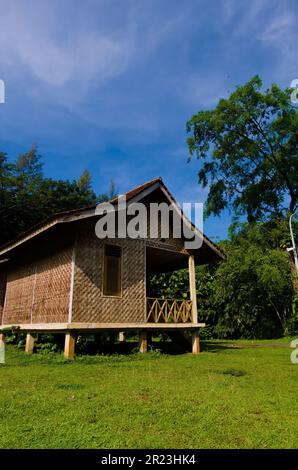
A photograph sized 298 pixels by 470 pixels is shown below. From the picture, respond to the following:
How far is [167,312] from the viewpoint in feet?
40.2

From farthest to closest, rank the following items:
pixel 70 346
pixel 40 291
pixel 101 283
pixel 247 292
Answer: pixel 247 292, pixel 40 291, pixel 101 283, pixel 70 346

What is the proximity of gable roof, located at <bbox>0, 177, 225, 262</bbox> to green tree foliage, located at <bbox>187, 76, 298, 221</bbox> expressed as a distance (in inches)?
546

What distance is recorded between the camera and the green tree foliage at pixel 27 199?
3275 cm

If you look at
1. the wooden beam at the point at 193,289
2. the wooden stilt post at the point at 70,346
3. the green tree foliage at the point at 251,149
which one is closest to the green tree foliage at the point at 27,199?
the green tree foliage at the point at 251,149

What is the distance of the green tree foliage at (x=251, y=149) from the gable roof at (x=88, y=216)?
13877 millimetres

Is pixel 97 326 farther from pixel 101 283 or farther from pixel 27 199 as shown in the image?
pixel 27 199

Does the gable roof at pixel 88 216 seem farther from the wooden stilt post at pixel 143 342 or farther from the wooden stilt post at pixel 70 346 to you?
the wooden stilt post at pixel 143 342

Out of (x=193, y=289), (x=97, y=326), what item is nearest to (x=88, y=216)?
(x=97, y=326)

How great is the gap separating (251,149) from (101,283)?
1905cm

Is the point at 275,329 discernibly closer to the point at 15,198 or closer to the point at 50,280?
the point at 50,280

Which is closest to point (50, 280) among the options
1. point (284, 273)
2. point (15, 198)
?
point (284, 273)

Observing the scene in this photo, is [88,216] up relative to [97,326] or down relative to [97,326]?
up

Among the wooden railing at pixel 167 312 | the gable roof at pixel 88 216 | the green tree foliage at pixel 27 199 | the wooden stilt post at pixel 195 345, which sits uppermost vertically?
the green tree foliage at pixel 27 199

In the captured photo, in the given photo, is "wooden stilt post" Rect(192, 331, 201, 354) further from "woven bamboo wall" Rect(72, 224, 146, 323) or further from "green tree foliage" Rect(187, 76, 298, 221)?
"green tree foliage" Rect(187, 76, 298, 221)
